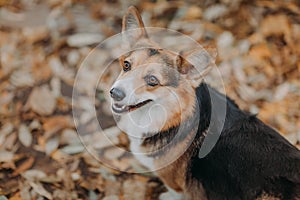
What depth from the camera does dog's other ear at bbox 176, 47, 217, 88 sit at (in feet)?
7.11

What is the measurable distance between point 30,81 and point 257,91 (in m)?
1.12

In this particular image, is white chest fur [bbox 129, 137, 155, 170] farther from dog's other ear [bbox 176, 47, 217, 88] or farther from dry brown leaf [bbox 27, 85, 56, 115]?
dry brown leaf [bbox 27, 85, 56, 115]

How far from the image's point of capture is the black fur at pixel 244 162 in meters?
1.99

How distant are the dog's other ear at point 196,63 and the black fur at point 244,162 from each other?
6 centimetres

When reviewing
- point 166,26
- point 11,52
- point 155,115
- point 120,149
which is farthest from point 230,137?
point 11,52

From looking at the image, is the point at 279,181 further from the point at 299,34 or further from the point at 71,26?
the point at 71,26

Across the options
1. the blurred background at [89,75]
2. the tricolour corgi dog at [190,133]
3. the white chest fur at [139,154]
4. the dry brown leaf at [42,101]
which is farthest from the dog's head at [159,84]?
the dry brown leaf at [42,101]

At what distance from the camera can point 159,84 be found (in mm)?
2191

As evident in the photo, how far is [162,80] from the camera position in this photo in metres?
2.19

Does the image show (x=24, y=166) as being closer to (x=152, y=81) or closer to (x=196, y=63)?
(x=152, y=81)

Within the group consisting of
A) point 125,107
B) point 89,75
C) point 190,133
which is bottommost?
point 89,75

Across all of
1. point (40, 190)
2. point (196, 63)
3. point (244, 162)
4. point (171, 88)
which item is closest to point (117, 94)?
point (171, 88)

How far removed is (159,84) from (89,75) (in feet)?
2.58

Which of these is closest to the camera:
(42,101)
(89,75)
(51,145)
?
(51,145)
